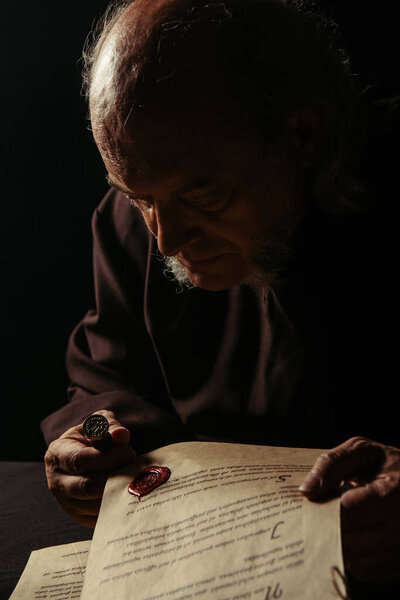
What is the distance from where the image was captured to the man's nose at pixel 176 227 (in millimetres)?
1062

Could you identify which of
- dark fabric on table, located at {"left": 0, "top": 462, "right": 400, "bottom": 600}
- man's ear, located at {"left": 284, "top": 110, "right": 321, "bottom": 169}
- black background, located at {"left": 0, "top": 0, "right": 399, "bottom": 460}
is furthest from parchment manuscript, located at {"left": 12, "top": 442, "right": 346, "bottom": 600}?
black background, located at {"left": 0, "top": 0, "right": 399, "bottom": 460}

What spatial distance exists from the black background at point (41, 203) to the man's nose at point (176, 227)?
→ 33.0 inches

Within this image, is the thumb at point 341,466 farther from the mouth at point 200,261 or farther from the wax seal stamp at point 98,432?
the mouth at point 200,261

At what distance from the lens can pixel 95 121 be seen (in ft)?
3.49

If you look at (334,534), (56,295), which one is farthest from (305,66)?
(56,295)

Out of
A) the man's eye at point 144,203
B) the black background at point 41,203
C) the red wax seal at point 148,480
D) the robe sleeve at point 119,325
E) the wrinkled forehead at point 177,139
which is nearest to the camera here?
the red wax seal at point 148,480

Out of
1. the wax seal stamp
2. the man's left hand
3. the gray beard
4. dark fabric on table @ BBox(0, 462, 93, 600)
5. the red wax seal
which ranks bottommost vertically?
dark fabric on table @ BBox(0, 462, 93, 600)

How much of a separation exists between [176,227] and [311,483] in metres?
0.53

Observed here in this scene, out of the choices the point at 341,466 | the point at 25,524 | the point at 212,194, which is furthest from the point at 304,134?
the point at 25,524

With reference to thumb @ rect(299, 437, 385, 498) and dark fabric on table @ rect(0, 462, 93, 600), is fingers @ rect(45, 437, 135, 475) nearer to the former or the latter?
dark fabric on table @ rect(0, 462, 93, 600)

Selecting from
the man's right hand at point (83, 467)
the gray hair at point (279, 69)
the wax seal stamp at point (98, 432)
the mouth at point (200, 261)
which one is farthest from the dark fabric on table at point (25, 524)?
the gray hair at point (279, 69)

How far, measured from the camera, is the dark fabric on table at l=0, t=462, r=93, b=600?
1149 mm

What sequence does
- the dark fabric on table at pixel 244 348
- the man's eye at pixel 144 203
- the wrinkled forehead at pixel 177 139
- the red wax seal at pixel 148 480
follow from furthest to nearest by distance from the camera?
the dark fabric on table at pixel 244 348, the man's eye at pixel 144 203, the wrinkled forehead at pixel 177 139, the red wax seal at pixel 148 480

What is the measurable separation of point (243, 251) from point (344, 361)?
11.9 inches
